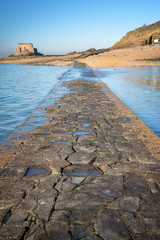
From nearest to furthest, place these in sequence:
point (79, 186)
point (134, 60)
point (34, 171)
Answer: point (79, 186) < point (34, 171) < point (134, 60)

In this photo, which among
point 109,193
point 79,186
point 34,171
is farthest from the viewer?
point 34,171

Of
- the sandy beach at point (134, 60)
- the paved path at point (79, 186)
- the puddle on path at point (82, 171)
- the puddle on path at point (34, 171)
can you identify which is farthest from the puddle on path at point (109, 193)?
the sandy beach at point (134, 60)

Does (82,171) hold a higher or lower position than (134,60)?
higher

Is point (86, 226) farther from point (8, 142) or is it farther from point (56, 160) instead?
point (8, 142)

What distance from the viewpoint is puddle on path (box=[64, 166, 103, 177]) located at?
255 cm

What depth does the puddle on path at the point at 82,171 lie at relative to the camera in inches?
101

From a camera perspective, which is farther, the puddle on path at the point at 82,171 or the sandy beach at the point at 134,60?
the sandy beach at the point at 134,60

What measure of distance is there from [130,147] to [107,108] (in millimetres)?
2549

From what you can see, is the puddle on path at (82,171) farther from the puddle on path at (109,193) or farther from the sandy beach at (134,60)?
the sandy beach at (134,60)

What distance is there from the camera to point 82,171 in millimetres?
2625

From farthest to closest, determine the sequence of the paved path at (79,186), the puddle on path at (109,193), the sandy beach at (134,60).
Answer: the sandy beach at (134,60)
the puddle on path at (109,193)
the paved path at (79,186)

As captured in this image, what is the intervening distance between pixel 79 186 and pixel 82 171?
32 cm

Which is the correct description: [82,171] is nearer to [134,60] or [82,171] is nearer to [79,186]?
[79,186]

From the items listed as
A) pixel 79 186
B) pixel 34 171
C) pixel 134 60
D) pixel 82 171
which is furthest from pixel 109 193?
pixel 134 60
